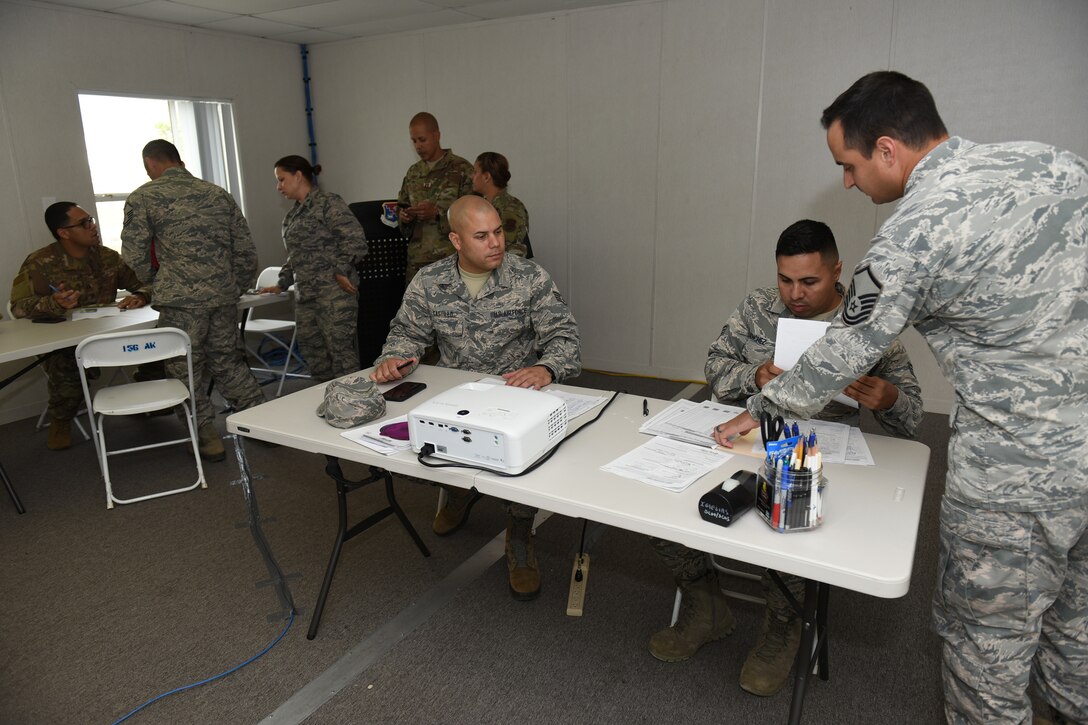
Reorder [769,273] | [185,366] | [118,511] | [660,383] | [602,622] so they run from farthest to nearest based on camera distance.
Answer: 1. [660,383]
2. [769,273]
3. [185,366]
4. [118,511]
5. [602,622]

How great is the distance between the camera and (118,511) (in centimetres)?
329

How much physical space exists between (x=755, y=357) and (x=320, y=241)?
3200 mm

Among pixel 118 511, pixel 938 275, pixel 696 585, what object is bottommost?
pixel 118 511

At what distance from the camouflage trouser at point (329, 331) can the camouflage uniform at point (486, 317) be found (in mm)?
2069

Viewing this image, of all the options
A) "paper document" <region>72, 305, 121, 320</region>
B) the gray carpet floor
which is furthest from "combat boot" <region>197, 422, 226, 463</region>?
"paper document" <region>72, 305, 121, 320</region>

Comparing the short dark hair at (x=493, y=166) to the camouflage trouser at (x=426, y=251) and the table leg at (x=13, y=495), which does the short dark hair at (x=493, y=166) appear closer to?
the camouflage trouser at (x=426, y=251)

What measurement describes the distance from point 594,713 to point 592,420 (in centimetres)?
85

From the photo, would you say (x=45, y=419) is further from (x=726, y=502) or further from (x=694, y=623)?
(x=726, y=502)

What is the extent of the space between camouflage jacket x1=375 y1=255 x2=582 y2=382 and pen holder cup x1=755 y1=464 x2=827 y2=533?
128 centimetres

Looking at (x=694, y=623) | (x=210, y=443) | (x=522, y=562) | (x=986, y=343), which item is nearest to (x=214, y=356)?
(x=210, y=443)

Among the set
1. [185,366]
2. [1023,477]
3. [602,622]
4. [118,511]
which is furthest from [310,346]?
[1023,477]

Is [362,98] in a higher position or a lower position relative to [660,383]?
higher

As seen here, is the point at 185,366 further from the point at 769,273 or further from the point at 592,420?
the point at 769,273

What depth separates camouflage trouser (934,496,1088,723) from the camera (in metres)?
1.37
